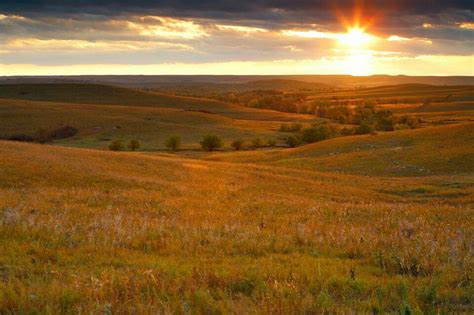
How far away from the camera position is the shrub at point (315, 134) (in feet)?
331

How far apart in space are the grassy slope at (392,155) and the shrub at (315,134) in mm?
21361

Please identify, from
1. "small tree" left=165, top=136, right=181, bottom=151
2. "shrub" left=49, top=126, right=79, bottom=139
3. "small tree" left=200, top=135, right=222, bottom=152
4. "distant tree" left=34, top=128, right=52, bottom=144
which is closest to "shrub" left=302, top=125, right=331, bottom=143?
"small tree" left=200, top=135, right=222, bottom=152

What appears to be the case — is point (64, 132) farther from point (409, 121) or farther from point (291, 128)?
point (409, 121)

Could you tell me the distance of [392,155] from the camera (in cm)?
6325

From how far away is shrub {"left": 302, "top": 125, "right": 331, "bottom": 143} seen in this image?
10100cm

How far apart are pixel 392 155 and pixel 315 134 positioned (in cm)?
3856

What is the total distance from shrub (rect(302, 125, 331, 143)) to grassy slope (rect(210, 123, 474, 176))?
21.4 metres

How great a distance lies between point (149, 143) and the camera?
106750 millimetres

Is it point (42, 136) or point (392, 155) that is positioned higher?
point (392, 155)

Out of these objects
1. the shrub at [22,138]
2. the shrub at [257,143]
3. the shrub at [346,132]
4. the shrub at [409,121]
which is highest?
the shrub at [409,121]

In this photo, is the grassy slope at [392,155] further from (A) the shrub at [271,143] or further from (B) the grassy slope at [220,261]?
(B) the grassy slope at [220,261]

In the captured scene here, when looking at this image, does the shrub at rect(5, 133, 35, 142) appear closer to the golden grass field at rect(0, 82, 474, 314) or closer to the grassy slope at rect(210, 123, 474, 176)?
the grassy slope at rect(210, 123, 474, 176)

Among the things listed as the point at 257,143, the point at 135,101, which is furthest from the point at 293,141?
the point at 135,101

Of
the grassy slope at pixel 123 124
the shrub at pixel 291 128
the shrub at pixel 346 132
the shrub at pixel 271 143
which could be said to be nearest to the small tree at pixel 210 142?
the grassy slope at pixel 123 124
